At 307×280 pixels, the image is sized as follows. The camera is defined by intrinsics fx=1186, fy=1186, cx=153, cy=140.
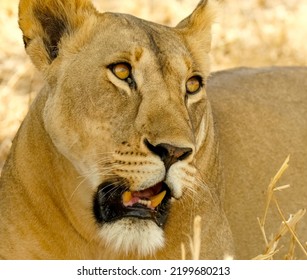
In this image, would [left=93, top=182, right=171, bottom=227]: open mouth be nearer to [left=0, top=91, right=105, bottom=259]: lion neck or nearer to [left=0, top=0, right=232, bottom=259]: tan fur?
[left=0, top=0, right=232, bottom=259]: tan fur

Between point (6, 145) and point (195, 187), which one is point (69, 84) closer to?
point (195, 187)

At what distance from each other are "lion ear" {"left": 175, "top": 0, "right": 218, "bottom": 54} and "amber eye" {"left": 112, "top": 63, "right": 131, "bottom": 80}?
0.55 meters

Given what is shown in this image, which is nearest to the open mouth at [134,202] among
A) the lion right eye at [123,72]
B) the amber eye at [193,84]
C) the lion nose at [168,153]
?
the lion nose at [168,153]

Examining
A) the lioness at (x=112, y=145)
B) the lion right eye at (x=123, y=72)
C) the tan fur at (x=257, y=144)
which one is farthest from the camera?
the tan fur at (x=257, y=144)

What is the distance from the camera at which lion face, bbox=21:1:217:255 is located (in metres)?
4.19

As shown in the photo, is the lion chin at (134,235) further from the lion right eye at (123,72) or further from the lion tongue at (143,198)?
the lion right eye at (123,72)

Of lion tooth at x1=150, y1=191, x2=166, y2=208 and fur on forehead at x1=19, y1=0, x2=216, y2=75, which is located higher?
fur on forehead at x1=19, y1=0, x2=216, y2=75

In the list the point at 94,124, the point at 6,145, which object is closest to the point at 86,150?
the point at 94,124

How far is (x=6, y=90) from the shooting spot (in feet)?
24.0

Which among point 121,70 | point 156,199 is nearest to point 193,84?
point 121,70

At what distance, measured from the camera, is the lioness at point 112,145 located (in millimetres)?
4258

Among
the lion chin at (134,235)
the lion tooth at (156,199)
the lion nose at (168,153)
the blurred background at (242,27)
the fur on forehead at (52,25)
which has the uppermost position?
the blurred background at (242,27)

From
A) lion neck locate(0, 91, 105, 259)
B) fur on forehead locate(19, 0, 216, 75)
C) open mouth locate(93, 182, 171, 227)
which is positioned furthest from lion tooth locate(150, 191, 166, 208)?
fur on forehead locate(19, 0, 216, 75)

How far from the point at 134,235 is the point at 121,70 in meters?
0.63
